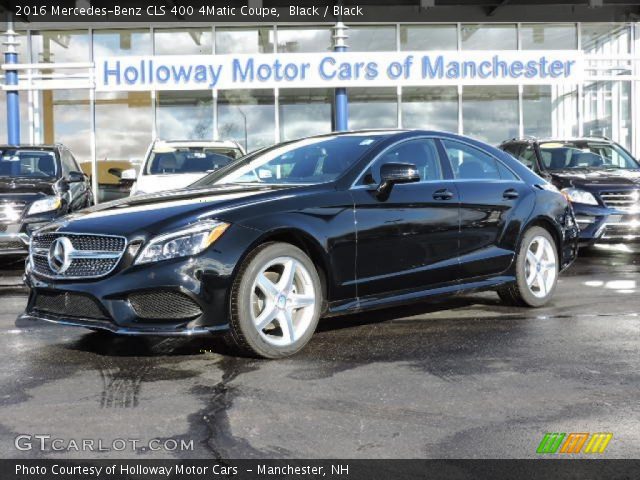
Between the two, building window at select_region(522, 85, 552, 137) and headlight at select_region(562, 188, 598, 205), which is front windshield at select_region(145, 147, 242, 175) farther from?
building window at select_region(522, 85, 552, 137)

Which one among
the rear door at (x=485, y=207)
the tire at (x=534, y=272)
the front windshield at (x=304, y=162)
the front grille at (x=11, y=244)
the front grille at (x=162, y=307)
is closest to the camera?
the front grille at (x=162, y=307)

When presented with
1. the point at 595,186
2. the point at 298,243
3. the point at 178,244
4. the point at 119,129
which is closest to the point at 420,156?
the point at 298,243

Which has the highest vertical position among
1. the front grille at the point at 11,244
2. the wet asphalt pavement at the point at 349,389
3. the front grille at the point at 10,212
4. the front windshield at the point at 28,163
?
the front windshield at the point at 28,163

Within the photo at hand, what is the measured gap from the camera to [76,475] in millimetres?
3133

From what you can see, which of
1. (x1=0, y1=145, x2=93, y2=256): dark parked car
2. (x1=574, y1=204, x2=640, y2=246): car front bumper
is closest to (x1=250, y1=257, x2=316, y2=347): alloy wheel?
(x1=0, y1=145, x2=93, y2=256): dark parked car

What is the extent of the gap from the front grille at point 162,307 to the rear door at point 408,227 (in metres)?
1.24

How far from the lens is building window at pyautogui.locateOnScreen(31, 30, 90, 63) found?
2025 cm

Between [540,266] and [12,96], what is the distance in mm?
14028

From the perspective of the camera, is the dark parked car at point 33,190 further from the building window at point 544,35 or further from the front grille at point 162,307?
the building window at point 544,35

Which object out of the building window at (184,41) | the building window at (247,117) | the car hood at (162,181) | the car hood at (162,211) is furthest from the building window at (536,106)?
the car hood at (162,211)

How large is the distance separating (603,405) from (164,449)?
210 cm

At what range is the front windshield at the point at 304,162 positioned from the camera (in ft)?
19.0

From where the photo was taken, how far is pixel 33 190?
10.3 meters

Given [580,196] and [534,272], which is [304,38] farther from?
[534,272]
